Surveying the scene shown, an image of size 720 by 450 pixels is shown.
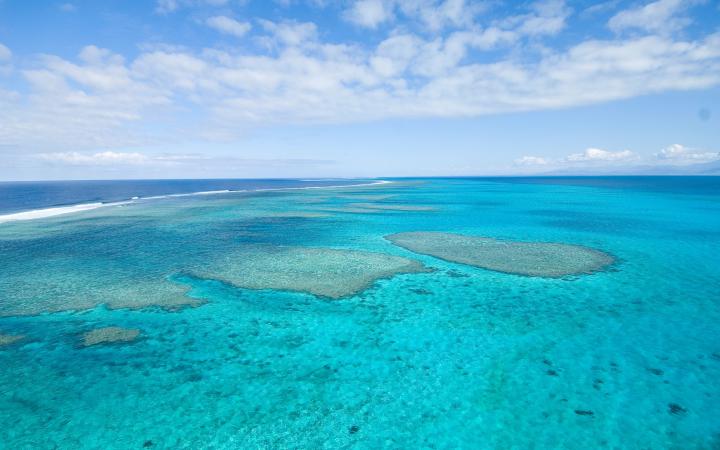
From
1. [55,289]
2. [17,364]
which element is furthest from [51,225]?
[17,364]

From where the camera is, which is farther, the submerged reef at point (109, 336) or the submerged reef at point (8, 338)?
the submerged reef at point (109, 336)

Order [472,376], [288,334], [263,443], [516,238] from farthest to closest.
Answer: [516,238] → [288,334] → [472,376] → [263,443]

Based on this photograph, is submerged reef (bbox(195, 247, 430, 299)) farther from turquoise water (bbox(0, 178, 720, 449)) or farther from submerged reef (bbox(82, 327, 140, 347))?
submerged reef (bbox(82, 327, 140, 347))

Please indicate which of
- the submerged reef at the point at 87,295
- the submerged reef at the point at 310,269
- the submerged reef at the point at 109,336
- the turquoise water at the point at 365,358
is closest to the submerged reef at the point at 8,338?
the turquoise water at the point at 365,358

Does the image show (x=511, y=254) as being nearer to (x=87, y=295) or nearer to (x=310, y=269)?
(x=310, y=269)

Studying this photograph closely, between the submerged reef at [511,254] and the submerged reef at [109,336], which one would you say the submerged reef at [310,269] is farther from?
the submerged reef at [109,336]

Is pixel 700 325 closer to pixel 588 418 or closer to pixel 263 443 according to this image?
pixel 588 418
